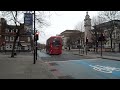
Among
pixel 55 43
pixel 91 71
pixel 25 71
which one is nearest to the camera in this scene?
pixel 25 71

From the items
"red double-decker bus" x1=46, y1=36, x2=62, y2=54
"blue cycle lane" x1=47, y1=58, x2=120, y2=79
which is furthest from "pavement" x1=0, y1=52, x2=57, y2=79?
"red double-decker bus" x1=46, y1=36, x2=62, y2=54

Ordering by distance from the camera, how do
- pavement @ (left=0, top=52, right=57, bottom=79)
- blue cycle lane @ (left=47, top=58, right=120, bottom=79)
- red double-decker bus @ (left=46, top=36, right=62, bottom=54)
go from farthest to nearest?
red double-decker bus @ (left=46, top=36, right=62, bottom=54), blue cycle lane @ (left=47, top=58, right=120, bottom=79), pavement @ (left=0, top=52, right=57, bottom=79)

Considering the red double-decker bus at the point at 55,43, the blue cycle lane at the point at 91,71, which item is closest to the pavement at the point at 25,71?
the blue cycle lane at the point at 91,71

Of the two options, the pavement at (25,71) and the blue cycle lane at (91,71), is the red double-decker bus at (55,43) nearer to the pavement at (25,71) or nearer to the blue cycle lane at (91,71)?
the pavement at (25,71)

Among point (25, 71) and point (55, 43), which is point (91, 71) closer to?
point (25, 71)

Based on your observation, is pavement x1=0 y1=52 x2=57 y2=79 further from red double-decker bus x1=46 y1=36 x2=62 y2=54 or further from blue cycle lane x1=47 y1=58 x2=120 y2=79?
red double-decker bus x1=46 y1=36 x2=62 y2=54

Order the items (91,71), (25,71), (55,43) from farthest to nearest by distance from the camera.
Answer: (55,43)
(91,71)
(25,71)

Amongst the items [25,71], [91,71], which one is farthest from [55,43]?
[25,71]
